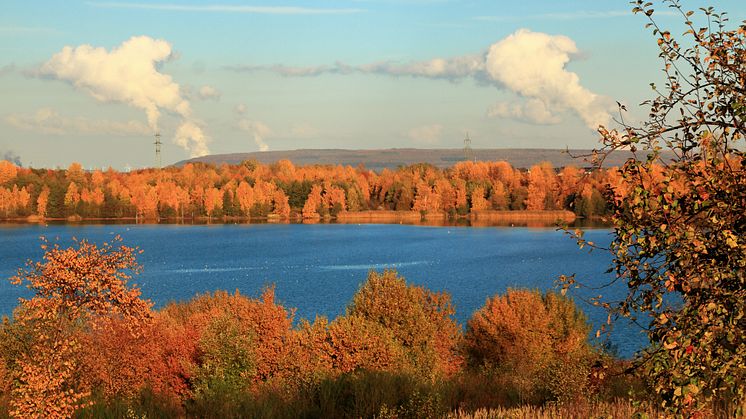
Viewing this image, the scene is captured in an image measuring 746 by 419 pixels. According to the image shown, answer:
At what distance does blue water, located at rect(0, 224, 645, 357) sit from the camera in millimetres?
77938

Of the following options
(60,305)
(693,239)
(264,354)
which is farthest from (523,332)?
(693,239)

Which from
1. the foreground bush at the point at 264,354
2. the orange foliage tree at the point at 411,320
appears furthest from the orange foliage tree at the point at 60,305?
the orange foliage tree at the point at 411,320

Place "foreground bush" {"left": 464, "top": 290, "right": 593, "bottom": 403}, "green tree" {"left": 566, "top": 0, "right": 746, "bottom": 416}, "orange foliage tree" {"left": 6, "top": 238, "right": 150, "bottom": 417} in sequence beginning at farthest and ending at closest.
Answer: "foreground bush" {"left": 464, "top": 290, "right": 593, "bottom": 403} < "orange foliage tree" {"left": 6, "top": 238, "right": 150, "bottom": 417} < "green tree" {"left": 566, "top": 0, "right": 746, "bottom": 416}

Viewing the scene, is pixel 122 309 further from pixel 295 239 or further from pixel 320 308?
pixel 295 239

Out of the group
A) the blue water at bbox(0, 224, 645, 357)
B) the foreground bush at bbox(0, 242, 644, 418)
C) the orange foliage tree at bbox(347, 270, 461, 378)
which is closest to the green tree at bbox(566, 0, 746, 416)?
the foreground bush at bbox(0, 242, 644, 418)

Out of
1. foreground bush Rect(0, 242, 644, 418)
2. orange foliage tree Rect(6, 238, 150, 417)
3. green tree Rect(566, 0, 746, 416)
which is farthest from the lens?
foreground bush Rect(0, 242, 644, 418)

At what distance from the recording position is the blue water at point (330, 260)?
7794cm

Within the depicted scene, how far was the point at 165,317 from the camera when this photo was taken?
42.3 m

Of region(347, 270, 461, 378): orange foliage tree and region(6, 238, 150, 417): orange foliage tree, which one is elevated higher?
region(6, 238, 150, 417): orange foliage tree

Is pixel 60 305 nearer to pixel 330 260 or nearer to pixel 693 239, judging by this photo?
pixel 693 239

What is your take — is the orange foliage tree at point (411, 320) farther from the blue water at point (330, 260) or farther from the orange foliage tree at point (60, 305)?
the orange foliage tree at point (60, 305)

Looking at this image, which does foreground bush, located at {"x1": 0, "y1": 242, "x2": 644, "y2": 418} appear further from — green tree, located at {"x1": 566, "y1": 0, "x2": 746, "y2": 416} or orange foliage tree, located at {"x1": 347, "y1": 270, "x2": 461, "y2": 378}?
green tree, located at {"x1": 566, "y1": 0, "x2": 746, "y2": 416}

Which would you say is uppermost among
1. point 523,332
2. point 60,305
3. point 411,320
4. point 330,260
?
point 60,305

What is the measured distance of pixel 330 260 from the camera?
11338 cm
